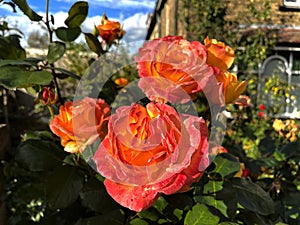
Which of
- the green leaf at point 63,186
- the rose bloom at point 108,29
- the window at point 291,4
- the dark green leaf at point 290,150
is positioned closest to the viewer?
the green leaf at point 63,186

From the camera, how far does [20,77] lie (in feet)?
2.52

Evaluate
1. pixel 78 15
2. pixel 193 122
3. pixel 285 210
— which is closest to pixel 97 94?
pixel 78 15

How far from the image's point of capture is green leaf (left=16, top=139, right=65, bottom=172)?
0.86 metres

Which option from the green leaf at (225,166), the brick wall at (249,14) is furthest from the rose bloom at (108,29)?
the brick wall at (249,14)

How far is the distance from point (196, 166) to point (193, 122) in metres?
0.06

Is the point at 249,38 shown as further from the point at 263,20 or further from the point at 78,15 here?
the point at 78,15

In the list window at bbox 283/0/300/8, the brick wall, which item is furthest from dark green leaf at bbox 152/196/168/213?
window at bbox 283/0/300/8

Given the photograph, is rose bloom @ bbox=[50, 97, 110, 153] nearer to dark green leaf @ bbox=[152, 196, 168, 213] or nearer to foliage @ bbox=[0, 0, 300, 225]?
foliage @ bbox=[0, 0, 300, 225]

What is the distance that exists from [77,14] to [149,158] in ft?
1.54

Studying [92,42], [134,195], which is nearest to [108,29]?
[92,42]

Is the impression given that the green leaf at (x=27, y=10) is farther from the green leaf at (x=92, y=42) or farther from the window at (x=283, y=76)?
the window at (x=283, y=76)

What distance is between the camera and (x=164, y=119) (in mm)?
571

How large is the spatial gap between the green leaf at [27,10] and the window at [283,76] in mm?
6266

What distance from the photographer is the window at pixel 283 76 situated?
23.2 ft
